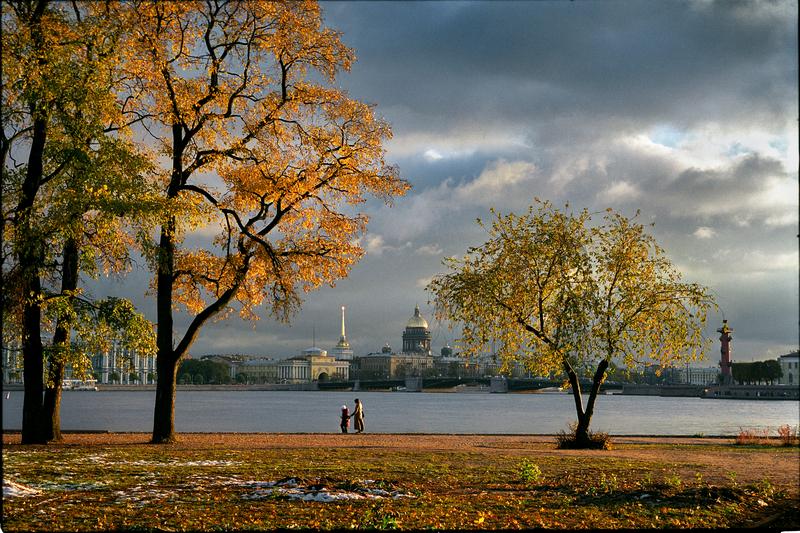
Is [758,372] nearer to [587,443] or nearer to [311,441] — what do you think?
[587,443]

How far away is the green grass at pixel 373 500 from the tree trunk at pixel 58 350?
2.91 meters

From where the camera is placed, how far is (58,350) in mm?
21938

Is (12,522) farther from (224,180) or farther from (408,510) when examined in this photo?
(224,180)

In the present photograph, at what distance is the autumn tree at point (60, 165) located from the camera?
18344mm

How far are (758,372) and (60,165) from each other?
17654cm

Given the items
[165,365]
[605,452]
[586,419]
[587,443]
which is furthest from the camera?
[586,419]

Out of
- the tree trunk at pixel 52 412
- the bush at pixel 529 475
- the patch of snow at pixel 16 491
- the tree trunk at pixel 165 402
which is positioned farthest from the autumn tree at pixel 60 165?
the bush at pixel 529 475

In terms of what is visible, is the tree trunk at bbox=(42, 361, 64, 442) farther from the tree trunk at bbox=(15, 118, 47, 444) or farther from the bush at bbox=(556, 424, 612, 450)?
the bush at bbox=(556, 424, 612, 450)

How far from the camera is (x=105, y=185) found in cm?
1902

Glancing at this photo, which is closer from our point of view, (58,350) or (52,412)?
(58,350)

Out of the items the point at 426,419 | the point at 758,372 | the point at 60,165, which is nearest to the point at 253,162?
the point at 60,165

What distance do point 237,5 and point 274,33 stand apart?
1.54 metres

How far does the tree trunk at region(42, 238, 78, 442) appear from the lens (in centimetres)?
2208

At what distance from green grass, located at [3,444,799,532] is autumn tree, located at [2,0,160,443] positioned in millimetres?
3990
